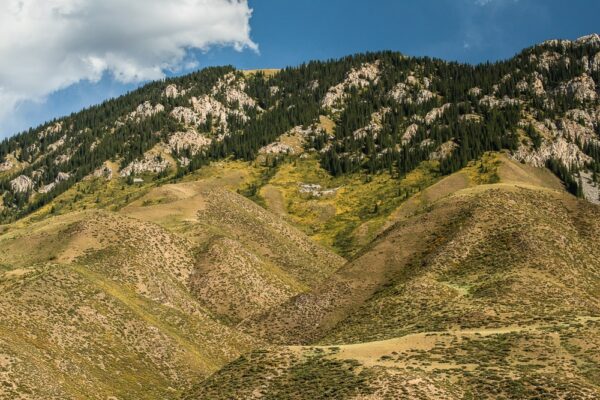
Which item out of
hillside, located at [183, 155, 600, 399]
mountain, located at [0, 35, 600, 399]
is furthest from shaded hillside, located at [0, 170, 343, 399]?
hillside, located at [183, 155, 600, 399]

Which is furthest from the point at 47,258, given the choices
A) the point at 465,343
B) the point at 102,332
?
the point at 465,343

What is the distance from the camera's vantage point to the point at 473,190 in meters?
118

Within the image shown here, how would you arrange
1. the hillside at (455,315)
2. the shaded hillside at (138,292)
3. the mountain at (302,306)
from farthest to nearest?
the shaded hillside at (138,292), the mountain at (302,306), the hillside at (455,315)

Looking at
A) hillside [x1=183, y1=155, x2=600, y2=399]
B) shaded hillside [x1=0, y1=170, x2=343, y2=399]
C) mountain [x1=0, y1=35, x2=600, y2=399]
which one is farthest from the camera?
shaded hillside [x1=0, y1=170, x2=343, y2=399]

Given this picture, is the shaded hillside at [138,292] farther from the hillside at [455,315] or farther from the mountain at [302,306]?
the hillside at [455,315]

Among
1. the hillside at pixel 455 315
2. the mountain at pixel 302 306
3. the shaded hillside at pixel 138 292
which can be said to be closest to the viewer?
the hillside at pixel 455 315

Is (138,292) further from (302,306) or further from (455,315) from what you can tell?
(455,315)

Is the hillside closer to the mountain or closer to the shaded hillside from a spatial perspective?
the mountain

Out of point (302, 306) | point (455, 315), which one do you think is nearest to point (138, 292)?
point (302, 306)

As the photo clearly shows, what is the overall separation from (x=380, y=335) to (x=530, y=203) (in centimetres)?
5598

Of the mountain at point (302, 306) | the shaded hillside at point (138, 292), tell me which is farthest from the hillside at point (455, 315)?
the shaded hillside at point (138, 292)

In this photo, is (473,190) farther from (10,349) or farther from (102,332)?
(10,349)

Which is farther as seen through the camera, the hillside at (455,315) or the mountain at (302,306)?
the mountain at (302,306)

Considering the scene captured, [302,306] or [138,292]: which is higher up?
[138,292]
